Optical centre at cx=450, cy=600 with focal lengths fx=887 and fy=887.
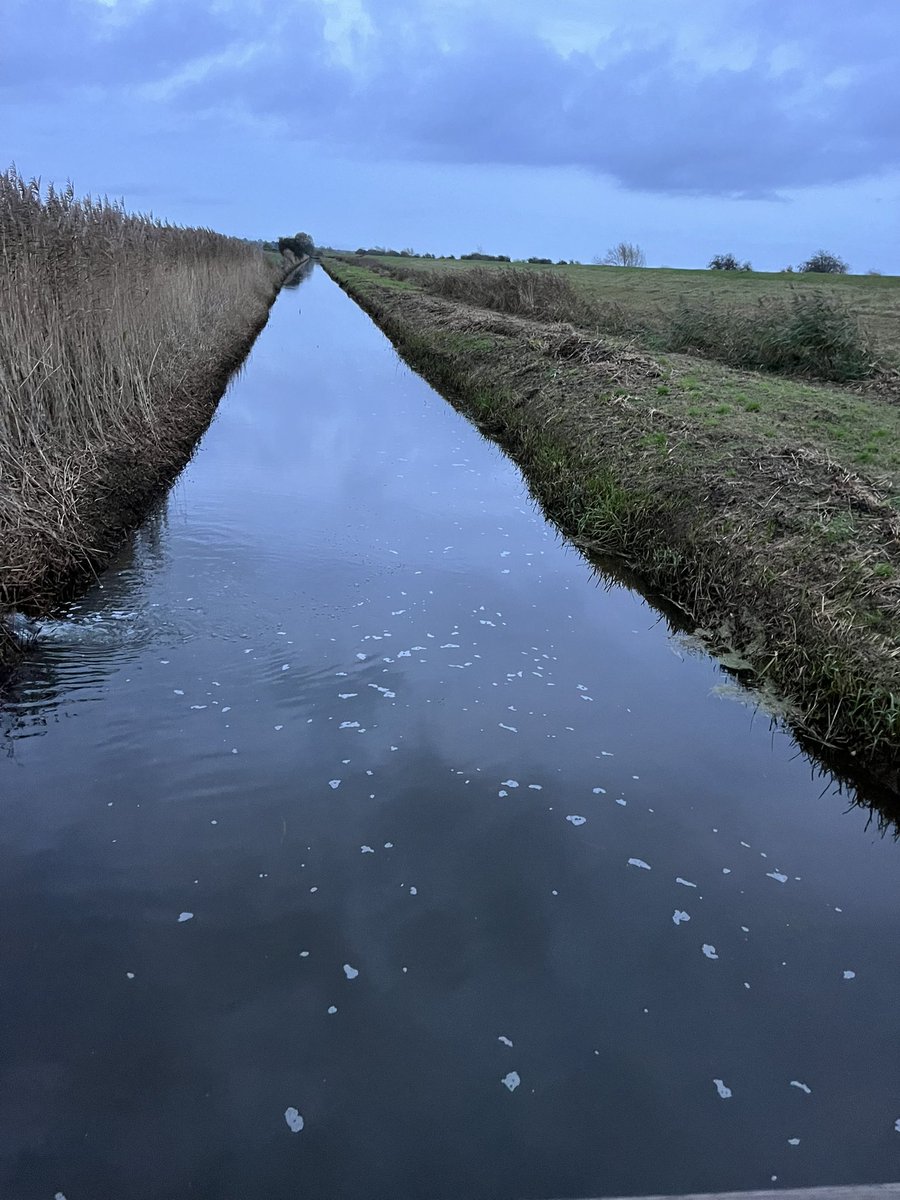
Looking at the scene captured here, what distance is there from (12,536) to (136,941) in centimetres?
373

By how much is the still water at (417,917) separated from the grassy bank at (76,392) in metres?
0.62

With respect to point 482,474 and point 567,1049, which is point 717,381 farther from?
point 567,1049

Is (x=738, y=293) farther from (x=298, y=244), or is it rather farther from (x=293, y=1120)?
(x=298, y=244)

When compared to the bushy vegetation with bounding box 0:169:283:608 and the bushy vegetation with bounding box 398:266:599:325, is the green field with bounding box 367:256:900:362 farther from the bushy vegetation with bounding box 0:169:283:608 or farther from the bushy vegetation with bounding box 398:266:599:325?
the bushy vegetation with bounding box 0:169:283:608

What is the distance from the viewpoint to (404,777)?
4.54m

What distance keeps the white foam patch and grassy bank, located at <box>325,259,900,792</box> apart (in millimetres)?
3567

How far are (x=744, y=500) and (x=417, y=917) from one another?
522cm

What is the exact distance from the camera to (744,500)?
7539mm

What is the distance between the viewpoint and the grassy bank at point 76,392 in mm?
6531

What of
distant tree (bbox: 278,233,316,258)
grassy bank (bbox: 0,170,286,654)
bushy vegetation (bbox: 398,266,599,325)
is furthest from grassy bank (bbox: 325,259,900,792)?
distant tree (bbox: 278,233,316,258)

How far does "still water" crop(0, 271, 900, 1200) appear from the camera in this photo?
2.70m

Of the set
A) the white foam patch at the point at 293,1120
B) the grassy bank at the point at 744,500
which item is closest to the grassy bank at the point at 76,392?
the white foam patch at the point at 293,1120

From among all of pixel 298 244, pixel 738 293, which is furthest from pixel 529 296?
pixel 298 244

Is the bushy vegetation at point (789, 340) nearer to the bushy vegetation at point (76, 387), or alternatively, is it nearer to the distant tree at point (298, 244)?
the bushy vegetation at point (76, 387)
